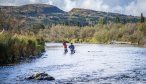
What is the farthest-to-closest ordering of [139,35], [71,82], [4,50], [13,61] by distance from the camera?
[139,35] < [13,61] < [4,50] < [71,82]

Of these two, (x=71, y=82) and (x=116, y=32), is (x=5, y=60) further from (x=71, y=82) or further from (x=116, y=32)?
(x=116, y=32)

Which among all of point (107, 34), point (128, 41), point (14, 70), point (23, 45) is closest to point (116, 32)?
point (107, 34)

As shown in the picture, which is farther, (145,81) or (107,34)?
(107,34)

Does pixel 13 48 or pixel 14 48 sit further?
pixel 14 48

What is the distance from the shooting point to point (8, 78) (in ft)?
104

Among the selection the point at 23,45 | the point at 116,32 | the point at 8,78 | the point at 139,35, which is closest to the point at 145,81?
the point at 8,78

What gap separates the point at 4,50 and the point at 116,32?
476 ft

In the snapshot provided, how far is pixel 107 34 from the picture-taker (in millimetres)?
183625

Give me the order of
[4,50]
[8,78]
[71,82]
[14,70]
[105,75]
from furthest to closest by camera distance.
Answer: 1. [4,50]
2. [14,70]
3. [105,75]
4. [8,78]
5. [71,82]

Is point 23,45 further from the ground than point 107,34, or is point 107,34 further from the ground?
point 23,45

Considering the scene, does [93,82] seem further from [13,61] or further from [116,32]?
[116,32]

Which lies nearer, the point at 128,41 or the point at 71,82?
the point at 71,82

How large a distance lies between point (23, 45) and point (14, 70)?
43.3 ft

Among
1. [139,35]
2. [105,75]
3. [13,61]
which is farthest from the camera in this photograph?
[139,35]
